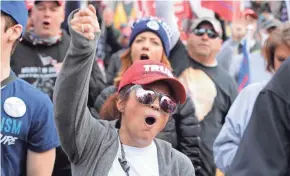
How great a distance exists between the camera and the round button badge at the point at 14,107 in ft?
10.7

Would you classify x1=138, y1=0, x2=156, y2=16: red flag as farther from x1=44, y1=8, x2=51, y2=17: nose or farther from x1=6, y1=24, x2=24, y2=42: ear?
x1=6, y1=24, x2=24, y2=42: ear

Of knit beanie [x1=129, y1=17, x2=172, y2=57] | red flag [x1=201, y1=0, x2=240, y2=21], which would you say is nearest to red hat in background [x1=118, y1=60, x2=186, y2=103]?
knit beanie [x1=129, y1=17, x2=172, y2=57]

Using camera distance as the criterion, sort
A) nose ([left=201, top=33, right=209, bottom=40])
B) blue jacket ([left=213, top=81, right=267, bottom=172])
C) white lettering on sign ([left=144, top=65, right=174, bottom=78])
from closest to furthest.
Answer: white lettering on sign ([left=144, top=65, right=174, bottom=78])
blue jacket ([left=213, top=81, right=267, bottom=172])
nose ([left=201, top=33, right=209, bottom=40])

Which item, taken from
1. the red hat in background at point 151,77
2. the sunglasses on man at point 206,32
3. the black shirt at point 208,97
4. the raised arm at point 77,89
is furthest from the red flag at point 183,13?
the raised arm at point 77,89

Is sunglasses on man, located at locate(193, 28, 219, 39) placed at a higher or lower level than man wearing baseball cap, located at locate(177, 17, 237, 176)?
higher

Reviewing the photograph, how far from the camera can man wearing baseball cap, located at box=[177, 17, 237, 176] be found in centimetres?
498

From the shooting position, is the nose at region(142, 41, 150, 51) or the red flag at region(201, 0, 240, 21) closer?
the nose at region(142, 41, 150, 51)

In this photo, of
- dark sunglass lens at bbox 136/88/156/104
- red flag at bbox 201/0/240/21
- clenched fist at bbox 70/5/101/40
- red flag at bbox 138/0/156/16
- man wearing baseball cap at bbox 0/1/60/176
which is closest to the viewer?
clenched fist at bbox 70/5/101/40

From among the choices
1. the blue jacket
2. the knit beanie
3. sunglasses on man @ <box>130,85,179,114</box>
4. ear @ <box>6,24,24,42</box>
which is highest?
ear @ <box>6,24,24,42</box>

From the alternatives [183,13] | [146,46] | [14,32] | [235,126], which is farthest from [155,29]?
[183,13]

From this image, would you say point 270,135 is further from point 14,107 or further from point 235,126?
point 235,126

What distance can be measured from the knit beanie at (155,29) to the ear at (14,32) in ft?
4.82

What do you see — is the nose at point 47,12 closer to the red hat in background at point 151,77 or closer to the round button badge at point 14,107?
the round button badge at point 14,107

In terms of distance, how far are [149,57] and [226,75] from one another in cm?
108
